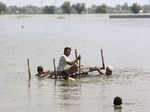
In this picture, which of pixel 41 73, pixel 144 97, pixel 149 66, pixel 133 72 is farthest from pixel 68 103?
pixel 149 66

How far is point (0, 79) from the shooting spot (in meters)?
26.3

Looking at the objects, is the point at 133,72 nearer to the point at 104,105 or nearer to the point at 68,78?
the point at 68,78

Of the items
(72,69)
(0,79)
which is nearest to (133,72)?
(72,69)

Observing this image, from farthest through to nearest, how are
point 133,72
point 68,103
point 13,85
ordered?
point 133,72 → point 13,85 → point 68,103

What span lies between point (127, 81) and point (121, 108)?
6.75 m

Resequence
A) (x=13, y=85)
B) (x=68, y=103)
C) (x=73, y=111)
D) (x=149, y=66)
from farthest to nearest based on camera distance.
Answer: (x=149, y=66) < (x=13, y=85) < (x=68, y=103) < (x=73, y=111)

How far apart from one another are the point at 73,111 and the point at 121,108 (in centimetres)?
164

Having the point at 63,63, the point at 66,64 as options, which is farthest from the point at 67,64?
the point at 63,63

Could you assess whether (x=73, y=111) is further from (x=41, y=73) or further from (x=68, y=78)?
(x=41, y=73)

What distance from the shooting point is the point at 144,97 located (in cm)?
2073

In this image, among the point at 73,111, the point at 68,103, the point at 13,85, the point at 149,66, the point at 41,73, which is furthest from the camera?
the point at 149,66

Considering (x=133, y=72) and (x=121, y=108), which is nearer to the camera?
(x=121, y=108)

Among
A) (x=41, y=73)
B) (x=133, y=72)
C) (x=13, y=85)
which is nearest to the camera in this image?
(x=13, y=85)

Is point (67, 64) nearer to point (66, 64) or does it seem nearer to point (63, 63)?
point (66, 64)
